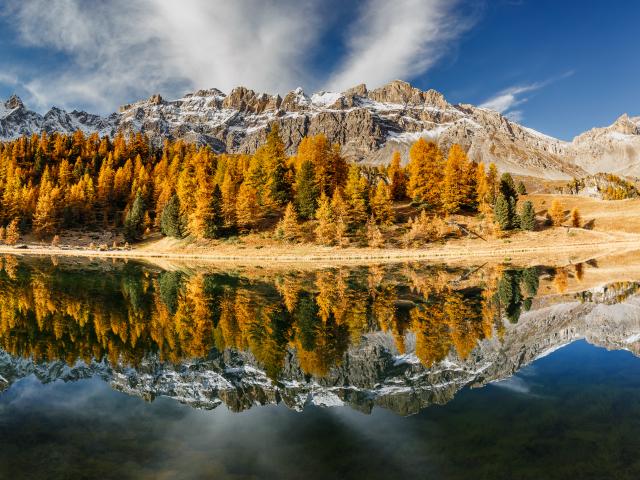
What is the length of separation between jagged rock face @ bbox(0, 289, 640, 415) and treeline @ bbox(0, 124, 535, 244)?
145 feet

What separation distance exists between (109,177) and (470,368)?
101 meters

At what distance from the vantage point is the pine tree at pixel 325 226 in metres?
58.2

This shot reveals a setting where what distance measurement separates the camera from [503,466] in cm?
687

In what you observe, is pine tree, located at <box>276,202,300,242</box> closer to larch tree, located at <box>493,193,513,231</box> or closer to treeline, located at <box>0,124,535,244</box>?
treeline, located at <box>0,124,535,244</box>

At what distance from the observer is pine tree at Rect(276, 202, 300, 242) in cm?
6016

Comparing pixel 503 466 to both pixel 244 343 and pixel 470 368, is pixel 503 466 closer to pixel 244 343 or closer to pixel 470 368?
pixel 470 368

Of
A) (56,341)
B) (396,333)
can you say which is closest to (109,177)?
(56,341)

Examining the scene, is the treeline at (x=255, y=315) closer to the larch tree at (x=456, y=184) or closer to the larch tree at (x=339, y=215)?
the larch tree at (x=339, y=215)

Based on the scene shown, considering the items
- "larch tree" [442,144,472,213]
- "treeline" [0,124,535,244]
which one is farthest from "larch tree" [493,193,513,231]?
"larch tree" [442,144,472,213]

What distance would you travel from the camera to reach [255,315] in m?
20.1

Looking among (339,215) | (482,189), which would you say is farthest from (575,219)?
(339,215)

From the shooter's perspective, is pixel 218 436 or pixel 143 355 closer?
pixel 218 436

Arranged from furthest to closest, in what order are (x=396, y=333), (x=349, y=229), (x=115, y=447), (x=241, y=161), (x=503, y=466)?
(x=241, y=161)
(x=349, y=229)
(x=396, y=333)
(x=115, y=447)
(x=503, y=466)

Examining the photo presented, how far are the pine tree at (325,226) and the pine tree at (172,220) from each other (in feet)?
88.9
